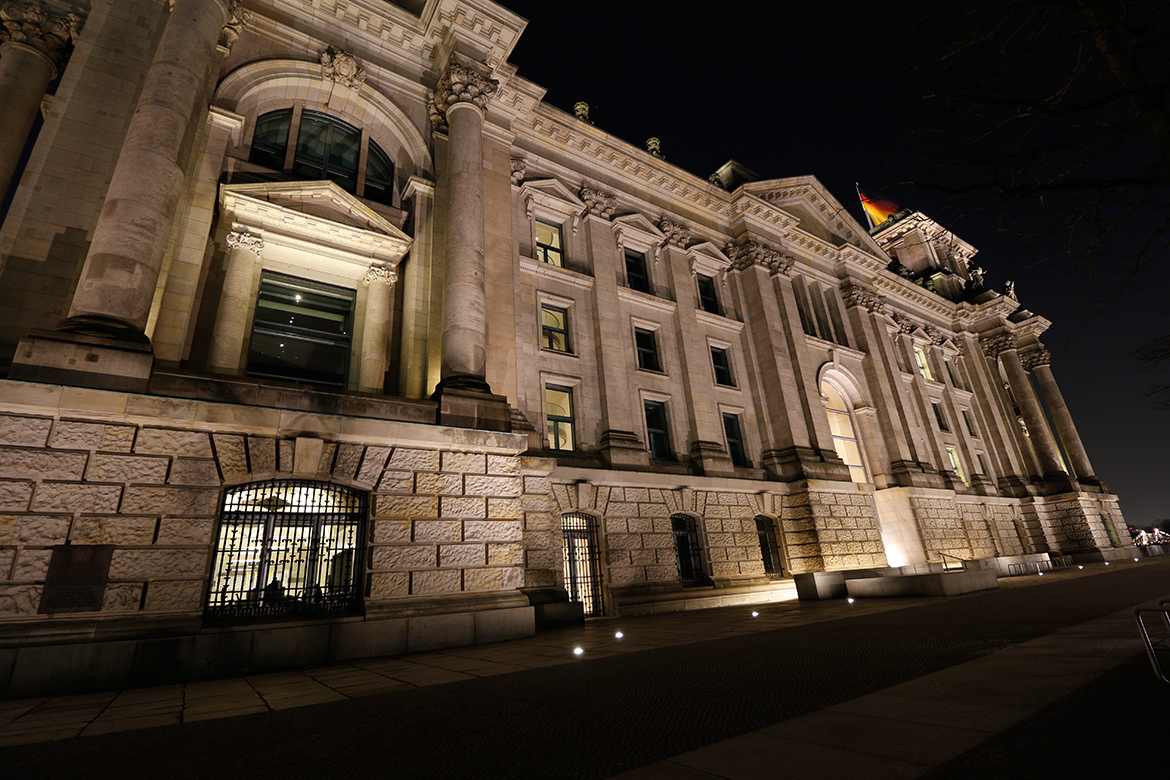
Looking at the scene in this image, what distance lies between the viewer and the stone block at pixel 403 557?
32.7 feet

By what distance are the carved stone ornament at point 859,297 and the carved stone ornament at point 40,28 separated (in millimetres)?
33396

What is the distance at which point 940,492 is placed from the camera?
89.2 ft

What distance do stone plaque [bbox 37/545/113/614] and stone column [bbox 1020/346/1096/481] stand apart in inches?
2090

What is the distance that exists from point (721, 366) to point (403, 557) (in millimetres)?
17522

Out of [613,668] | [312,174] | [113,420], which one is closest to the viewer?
[613,668]

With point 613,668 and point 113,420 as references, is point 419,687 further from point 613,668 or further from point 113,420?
point 113,420

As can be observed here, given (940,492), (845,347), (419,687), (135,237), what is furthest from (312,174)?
(940,492)

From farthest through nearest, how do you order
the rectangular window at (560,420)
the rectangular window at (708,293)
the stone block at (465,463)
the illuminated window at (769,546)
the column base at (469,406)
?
the rectangular window at (708,293) < the illuminated window at (769,546) < the rectangular window at (560,420) < the column base at (469,406) < the stone block at (465,463)

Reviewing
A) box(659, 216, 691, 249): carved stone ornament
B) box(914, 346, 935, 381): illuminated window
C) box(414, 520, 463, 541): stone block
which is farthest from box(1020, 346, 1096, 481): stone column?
box(414, 520, 463, 541): stone block

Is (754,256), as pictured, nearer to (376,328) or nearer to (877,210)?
(376,328)

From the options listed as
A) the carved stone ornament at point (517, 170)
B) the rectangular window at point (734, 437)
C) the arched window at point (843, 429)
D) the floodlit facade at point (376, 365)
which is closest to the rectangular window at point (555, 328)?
the floodlit facade at point (376, 365)

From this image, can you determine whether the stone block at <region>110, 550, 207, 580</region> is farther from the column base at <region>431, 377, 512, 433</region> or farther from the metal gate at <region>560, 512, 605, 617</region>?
the metal gate at <region>560, 512, 605, 617</region>

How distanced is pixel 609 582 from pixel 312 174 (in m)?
15.3

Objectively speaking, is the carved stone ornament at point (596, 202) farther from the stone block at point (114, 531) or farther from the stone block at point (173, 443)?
the stone block at point (114, 531)
